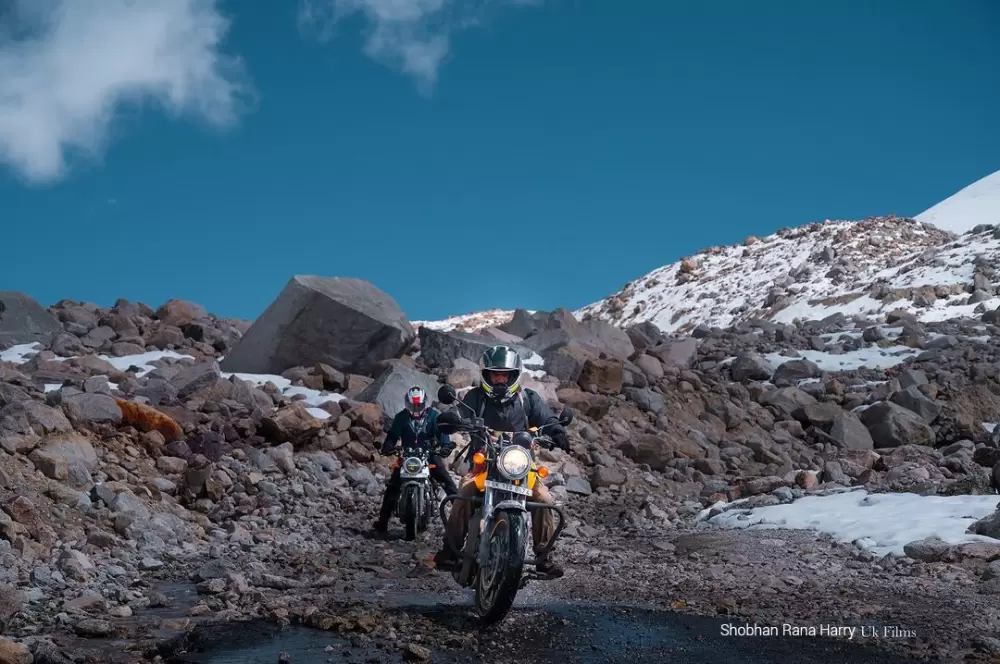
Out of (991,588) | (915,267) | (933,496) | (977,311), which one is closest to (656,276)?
(915,267)

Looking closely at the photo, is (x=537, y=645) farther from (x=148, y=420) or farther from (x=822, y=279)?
(x=822, y=279)

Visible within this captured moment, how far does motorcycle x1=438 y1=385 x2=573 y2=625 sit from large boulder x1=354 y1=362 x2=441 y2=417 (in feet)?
27.0

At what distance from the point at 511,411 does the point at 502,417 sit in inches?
3.6

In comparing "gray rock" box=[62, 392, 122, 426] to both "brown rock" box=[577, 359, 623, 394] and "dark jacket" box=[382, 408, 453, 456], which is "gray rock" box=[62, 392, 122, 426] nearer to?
"dark jacket" box=[382, 408, 453, 456]

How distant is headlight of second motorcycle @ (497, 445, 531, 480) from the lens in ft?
21.4

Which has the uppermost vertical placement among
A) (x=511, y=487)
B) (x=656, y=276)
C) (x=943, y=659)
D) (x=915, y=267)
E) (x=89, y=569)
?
(x=656, y=276)

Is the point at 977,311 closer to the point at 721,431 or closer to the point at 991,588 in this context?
the point at 721,431

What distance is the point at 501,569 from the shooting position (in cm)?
625

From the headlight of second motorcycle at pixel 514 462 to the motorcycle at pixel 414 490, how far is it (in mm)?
4582

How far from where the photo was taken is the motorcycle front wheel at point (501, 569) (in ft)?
20.1

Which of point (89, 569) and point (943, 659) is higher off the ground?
point (89, 569)

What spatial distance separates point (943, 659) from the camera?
18.9ft

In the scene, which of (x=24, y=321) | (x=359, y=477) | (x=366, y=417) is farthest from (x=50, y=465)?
(x=24, y=321)

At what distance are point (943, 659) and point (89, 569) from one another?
6762 mm
